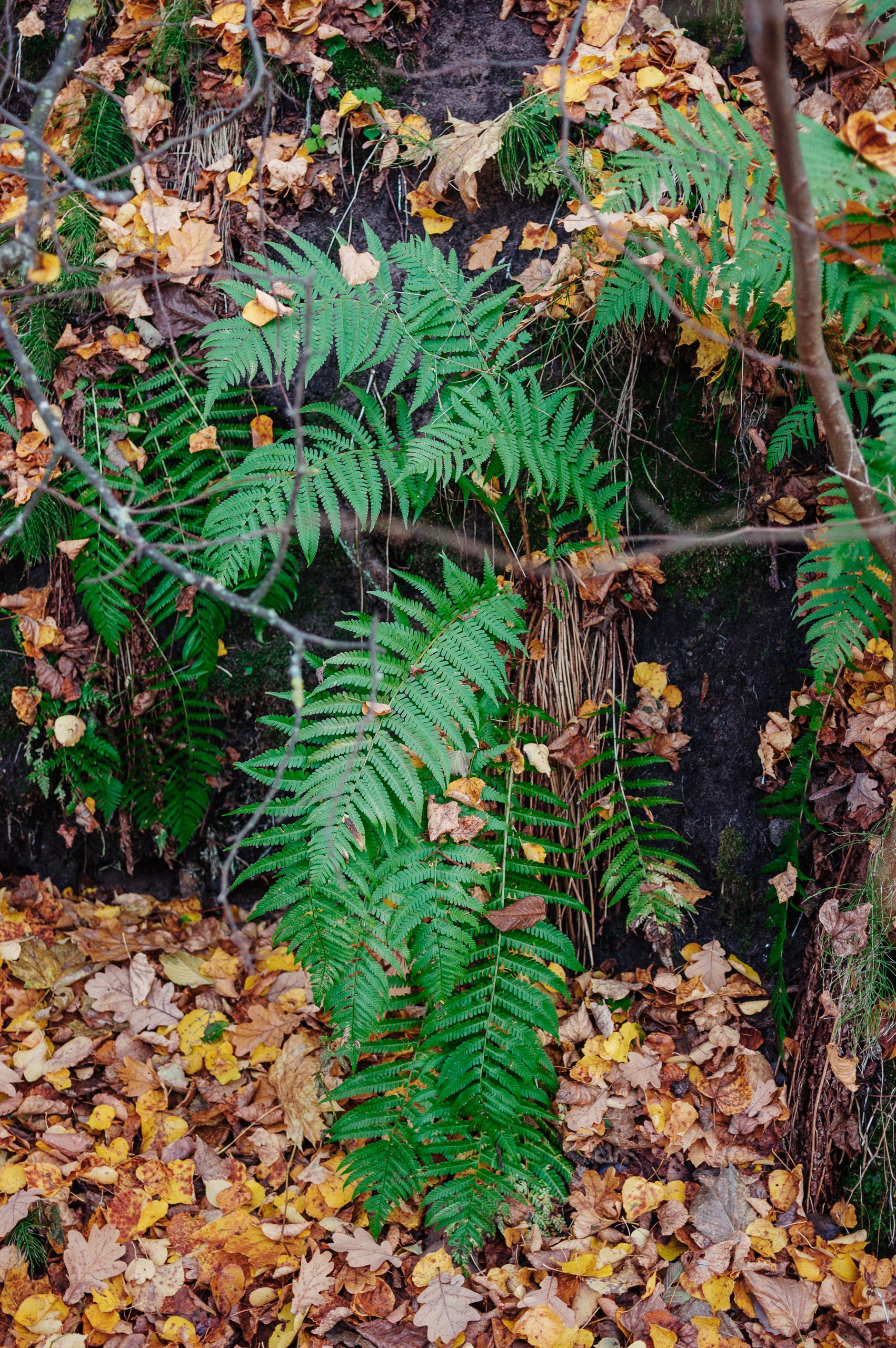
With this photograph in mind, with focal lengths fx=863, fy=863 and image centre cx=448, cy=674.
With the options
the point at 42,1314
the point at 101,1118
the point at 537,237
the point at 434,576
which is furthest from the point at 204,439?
the point at 42,1314

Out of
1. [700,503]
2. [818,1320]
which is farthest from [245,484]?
[818,1320]

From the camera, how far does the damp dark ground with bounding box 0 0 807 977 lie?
2629 millimetres

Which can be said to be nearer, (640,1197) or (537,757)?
(640,1197)

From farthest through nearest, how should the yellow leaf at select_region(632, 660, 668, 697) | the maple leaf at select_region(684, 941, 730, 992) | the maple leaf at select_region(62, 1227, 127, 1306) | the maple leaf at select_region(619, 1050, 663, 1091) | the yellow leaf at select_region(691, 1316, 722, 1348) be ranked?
the yellow leaf at select_region(632, 660, 668, 697), the maple leaf at select_region(684, 941, 730, 992), the maple leaf at select_region(619, 1050, 663, 1091), the maple leaf at select_region(62, 1227, 127, 1306), the yellow leaf at select_region(691, 1316, 722, 1348)

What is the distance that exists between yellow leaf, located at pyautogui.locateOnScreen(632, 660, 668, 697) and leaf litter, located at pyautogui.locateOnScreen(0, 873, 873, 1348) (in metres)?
0.69

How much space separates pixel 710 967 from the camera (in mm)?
2613

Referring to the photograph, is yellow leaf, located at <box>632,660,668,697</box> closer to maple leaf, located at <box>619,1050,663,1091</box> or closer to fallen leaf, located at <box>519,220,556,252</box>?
maple leaf, located at <box>619,1050,663,1091</box>

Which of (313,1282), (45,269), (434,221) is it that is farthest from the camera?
(434,221)

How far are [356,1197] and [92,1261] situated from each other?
0.70 meters

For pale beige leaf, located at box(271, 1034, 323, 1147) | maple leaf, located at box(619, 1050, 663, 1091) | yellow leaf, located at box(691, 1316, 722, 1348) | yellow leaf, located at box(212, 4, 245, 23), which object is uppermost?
yellow leaf, located at box(212, 4, 245, 23)

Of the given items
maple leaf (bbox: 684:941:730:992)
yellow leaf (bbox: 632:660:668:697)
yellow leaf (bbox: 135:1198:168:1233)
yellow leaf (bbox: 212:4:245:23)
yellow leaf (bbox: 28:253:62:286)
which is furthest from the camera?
yellow leaf (bbox: 212:4:245:23)

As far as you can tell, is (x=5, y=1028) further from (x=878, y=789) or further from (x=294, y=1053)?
(x=878, y=789)

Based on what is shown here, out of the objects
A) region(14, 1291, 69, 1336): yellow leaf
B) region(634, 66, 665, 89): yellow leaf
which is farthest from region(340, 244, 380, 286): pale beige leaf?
region(14, 1291, 69, 1336): yellow leaf

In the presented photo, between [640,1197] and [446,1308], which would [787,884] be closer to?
[640,1197]
